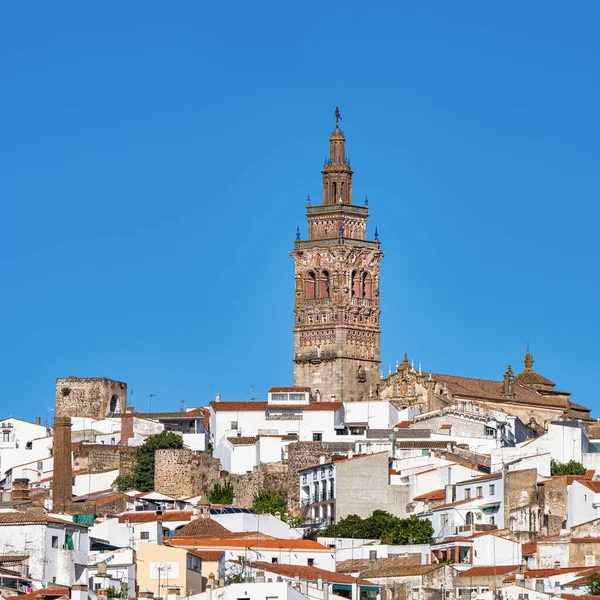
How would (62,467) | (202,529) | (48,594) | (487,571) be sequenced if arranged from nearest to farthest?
(48,594) < (487,571) < (202,529) < (62,467)

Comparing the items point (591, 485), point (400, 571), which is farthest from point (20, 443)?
point (400, 571)

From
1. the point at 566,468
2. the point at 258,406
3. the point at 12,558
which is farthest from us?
the point at 258,406

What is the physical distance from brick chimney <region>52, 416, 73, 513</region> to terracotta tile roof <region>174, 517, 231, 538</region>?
1432cm

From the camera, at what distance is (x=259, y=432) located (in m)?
138

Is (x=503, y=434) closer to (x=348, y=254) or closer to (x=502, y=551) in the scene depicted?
(x=348, y=254)

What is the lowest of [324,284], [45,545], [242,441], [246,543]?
[45,545]

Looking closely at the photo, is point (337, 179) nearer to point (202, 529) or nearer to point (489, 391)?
point (489, 391)

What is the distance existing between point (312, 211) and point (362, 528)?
5092 cm

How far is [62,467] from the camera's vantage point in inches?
4879

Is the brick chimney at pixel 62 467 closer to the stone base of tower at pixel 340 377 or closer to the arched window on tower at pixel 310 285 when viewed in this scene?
the stone base of tower at pixel 340 377

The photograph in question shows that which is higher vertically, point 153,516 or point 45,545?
point 153,516

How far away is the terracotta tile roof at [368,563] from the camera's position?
96062mm

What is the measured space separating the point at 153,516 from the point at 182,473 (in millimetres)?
20383

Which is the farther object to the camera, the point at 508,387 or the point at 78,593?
the point at 508,387
